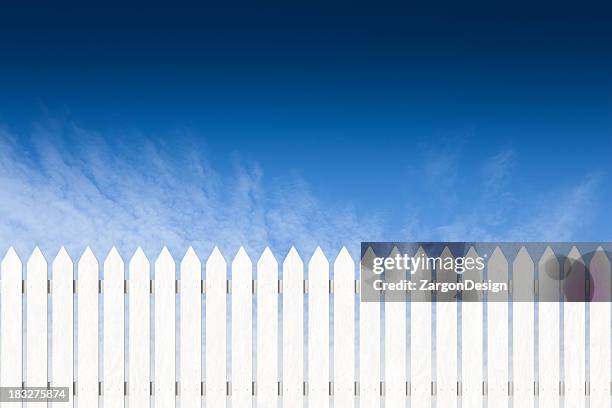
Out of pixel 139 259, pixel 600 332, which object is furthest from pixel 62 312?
pixel 600 332

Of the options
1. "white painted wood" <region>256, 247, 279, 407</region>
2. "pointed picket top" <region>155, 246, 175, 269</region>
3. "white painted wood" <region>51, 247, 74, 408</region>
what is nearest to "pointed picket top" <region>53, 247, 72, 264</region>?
"white painted wood" <region>51, 247, 74, 408</region>

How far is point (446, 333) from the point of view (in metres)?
6.59

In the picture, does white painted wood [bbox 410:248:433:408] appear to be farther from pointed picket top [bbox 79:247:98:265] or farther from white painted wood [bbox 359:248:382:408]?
pointed picket top [bbox 79:247:98:265]

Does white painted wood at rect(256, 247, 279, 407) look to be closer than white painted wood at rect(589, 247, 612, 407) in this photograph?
Yes

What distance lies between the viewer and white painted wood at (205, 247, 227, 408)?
6.54 metres

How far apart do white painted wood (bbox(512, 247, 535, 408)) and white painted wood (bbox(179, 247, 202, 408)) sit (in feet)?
10.2

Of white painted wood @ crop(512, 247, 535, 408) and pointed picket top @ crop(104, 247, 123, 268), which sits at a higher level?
pointed picket top @ crop(104, 247, 123, 268)

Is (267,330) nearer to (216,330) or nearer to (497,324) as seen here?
(216,330)

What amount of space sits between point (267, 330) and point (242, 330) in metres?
0.24

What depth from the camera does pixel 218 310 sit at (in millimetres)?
6551

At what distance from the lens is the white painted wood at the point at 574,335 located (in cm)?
666

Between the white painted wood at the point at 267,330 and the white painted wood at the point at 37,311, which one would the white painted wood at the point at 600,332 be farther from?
the white painted wood at the point at 37,311

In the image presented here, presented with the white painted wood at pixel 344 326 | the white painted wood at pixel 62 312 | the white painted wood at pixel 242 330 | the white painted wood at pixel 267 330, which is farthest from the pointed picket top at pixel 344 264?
the white painted wood at pixel 62 312

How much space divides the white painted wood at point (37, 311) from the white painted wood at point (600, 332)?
17.9 ft
